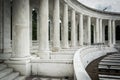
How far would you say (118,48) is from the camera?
6800 cm

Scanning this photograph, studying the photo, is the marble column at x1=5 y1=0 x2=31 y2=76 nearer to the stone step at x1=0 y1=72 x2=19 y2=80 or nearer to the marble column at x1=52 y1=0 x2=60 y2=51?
the stone step at x1=0 y1=72 x2=19 y2=80

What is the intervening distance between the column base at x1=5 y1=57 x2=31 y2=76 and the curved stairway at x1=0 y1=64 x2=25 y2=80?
0.46 m

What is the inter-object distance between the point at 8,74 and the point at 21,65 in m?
1.64

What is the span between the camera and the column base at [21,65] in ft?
52.2

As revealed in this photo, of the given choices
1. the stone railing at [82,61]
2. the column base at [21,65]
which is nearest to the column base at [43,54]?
the stone railing at [82,61]

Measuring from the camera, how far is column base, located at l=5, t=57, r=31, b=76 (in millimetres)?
15897

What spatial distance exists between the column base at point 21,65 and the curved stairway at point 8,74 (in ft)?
1.49

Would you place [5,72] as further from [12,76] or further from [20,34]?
[20,34]

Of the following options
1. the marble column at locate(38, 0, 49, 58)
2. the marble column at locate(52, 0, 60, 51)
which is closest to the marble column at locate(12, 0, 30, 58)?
the marble column at locate(38, 0, 49, 58)

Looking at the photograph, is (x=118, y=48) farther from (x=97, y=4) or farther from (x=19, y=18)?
(x=97, y=4)

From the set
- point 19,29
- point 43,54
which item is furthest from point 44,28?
point 19,29

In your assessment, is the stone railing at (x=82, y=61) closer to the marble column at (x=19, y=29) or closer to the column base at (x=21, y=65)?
the column base at (x=21, y=65)

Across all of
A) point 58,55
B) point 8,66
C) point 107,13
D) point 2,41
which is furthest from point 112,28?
point 8,66

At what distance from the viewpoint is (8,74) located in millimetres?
14719
